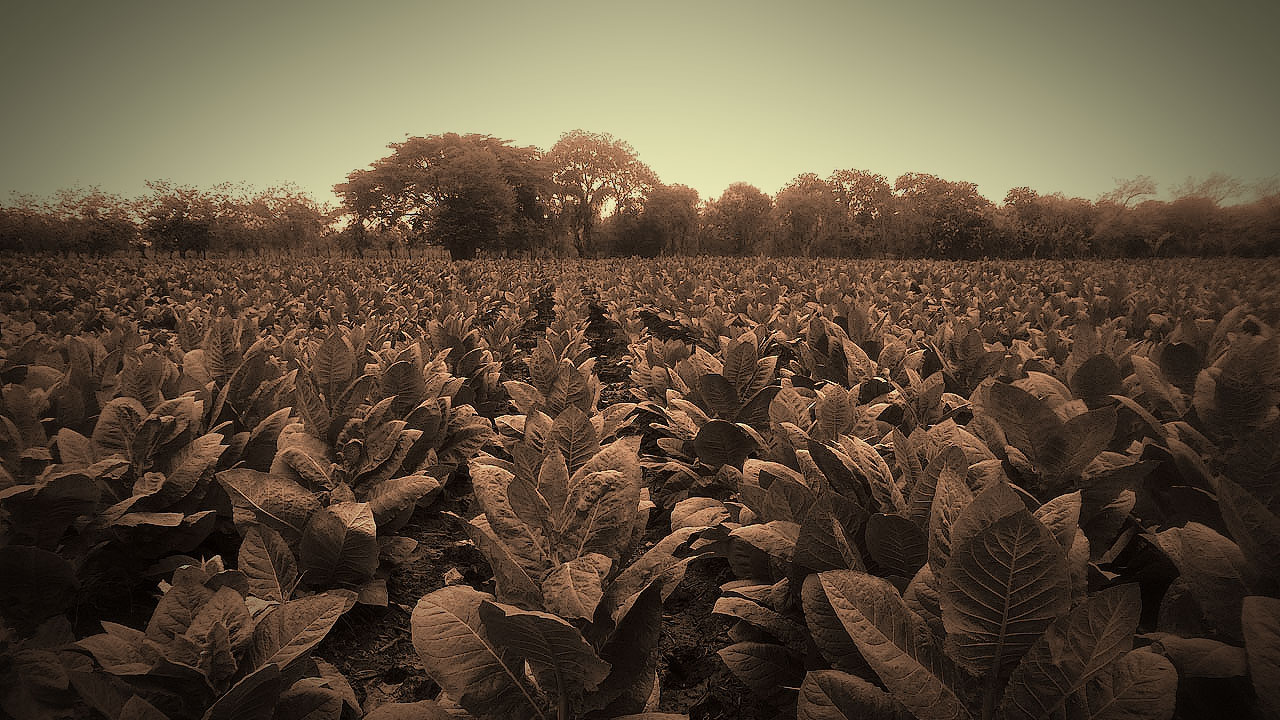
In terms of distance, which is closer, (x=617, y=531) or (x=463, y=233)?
(x=617, y=531)

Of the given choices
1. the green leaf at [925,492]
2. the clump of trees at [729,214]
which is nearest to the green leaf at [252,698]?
the green leaf at [925,492]

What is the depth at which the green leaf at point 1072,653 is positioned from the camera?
0.86m

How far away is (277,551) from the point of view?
169cm

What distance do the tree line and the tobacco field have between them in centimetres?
5169

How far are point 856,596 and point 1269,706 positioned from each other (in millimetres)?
539

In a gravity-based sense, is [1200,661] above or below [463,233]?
below

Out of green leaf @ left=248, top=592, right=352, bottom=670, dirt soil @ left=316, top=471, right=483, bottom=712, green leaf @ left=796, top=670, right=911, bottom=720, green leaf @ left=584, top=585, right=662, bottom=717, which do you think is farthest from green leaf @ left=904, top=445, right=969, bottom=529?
dirt soil @ left=316, top=471, right=483, bottom=712

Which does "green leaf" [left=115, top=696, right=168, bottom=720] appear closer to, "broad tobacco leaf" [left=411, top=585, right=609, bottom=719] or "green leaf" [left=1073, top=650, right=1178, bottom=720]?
"broad tobacco leaf" [left=411, top=585, right=609, bottom=719]

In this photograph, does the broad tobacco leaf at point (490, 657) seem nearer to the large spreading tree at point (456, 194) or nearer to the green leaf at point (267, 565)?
the green leaf at point (267, 565)

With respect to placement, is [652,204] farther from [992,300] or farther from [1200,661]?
[1200,661]

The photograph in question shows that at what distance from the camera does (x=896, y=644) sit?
92 centimetres

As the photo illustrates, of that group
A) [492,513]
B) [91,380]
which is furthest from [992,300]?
[91,380]

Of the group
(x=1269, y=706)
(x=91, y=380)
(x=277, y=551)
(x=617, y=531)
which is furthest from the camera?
(x=91, y=380)

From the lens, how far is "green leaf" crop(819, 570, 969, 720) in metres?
0.88
